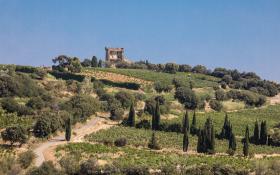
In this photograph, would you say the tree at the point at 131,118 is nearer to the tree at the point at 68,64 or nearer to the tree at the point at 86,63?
the tree at the point at 68,64

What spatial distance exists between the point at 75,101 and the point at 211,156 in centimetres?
3593

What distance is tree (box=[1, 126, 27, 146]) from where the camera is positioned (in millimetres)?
82438

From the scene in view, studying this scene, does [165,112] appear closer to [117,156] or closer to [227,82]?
[117,156]

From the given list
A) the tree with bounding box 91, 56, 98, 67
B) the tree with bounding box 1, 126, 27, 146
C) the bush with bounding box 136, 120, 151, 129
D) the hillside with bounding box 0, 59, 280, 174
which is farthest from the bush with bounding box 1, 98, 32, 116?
the tree with bounding box 91, 56, 98, 67

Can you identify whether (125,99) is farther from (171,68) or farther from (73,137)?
(171,68)

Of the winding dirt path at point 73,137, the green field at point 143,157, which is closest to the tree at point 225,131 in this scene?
the green field at point 143,157

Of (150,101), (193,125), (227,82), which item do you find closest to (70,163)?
(193,125)

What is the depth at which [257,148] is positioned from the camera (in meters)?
99.9

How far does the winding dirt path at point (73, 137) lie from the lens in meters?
80.4

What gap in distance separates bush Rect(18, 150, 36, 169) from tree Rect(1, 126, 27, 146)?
22.1ft

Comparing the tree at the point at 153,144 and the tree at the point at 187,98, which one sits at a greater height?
the tree at the point at 187,98

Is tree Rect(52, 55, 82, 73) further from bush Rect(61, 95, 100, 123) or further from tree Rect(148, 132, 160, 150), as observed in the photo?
tree Rect(148, 132, 160, 150)

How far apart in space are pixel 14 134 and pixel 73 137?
13.8 m

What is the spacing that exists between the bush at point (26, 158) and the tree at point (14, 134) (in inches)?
265
